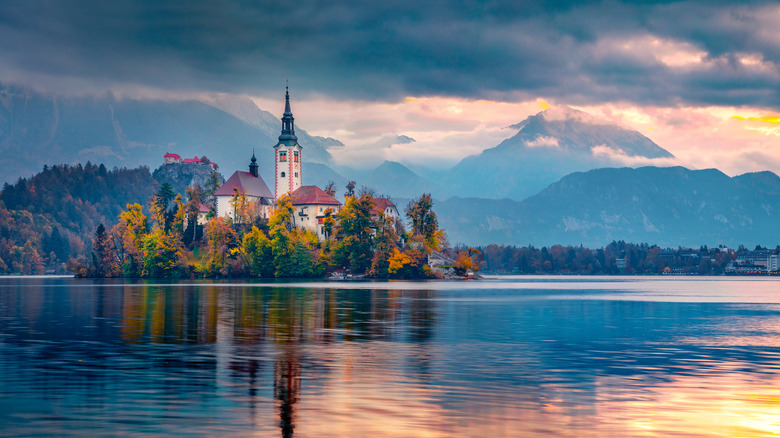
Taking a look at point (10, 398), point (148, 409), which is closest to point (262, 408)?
point (148, 409)

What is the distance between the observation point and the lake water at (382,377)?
71.1ft

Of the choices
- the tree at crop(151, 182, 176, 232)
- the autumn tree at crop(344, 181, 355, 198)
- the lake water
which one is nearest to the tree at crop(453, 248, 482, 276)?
the autumn tree at crop(344, 181, 355, 198)

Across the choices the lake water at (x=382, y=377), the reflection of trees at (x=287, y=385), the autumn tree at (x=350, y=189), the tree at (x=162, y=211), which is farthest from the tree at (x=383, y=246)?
the reflection of trees at (x=287, y=385)

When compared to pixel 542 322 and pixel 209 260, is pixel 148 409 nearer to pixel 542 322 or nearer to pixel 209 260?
pixel 542 322

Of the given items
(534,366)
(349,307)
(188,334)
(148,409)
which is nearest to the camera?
(148,409)

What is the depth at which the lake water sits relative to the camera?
21.7m

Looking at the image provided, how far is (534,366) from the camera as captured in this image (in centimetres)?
3384

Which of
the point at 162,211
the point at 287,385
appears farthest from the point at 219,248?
the point at 287,385

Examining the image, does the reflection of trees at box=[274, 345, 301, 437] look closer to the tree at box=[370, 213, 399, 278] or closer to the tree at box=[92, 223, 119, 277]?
the tree at box=[370, 213, 399, 278]

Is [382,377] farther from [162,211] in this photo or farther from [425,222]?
[162,211]

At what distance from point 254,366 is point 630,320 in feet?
129

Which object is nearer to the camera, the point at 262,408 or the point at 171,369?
the point at 262,408

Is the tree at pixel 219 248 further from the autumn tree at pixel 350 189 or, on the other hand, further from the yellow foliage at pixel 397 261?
the yellow foliage at pixel 397 261

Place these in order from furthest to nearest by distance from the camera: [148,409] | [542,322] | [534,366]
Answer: [542,322]
[534,366]
[148,409]
